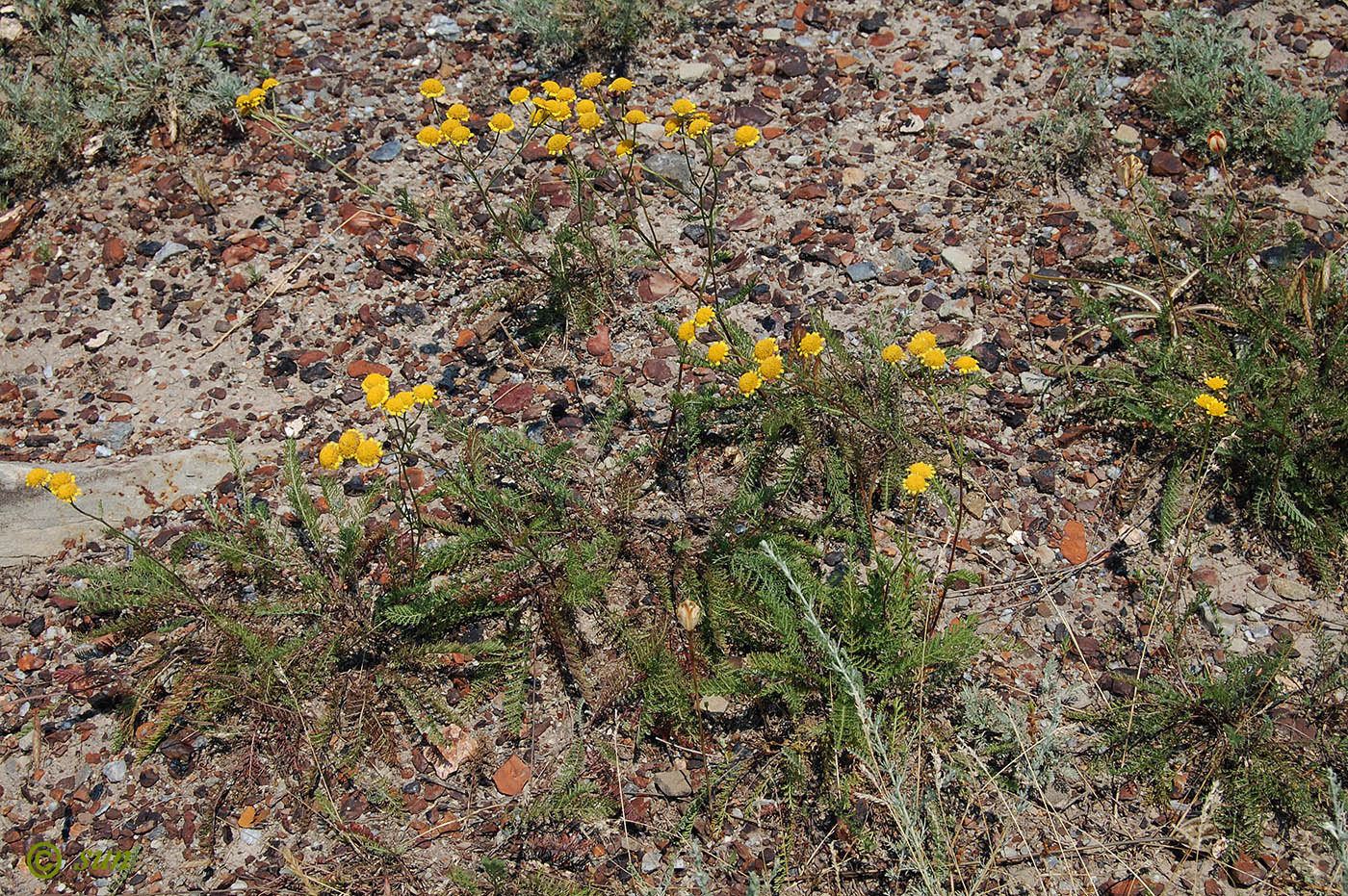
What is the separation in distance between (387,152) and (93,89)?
1458mm

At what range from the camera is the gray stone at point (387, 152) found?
430 cm

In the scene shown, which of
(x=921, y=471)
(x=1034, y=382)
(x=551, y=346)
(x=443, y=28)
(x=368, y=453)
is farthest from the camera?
(x=443, y=28)

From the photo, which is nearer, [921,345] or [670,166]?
[921,345]

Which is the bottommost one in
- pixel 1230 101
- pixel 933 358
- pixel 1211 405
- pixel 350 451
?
pixel 350 451

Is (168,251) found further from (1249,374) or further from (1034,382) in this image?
(1249,374)

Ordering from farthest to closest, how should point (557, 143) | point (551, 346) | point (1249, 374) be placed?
point (551, 346), point (557, 143), point (1249, 374)

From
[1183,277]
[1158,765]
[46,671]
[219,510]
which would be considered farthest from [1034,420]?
[46,671]

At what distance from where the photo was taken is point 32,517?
3.35m

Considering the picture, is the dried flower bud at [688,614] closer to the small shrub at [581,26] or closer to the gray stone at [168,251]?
the gray stone at [168,251]

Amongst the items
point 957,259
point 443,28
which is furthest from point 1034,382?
point 443,28

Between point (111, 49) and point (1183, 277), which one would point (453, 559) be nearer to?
point (1183, 277)

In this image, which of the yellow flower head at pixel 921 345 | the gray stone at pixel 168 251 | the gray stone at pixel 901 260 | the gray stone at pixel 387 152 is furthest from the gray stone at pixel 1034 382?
the gray stone at pixel 168 251

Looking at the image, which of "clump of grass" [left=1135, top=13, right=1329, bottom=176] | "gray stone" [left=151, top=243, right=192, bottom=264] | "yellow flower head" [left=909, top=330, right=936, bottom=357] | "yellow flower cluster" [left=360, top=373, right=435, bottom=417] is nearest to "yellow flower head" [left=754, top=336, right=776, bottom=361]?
"yellow flower head" [left=909, top=330, right=936, bottom=357]

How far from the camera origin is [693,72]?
4.51 meters
